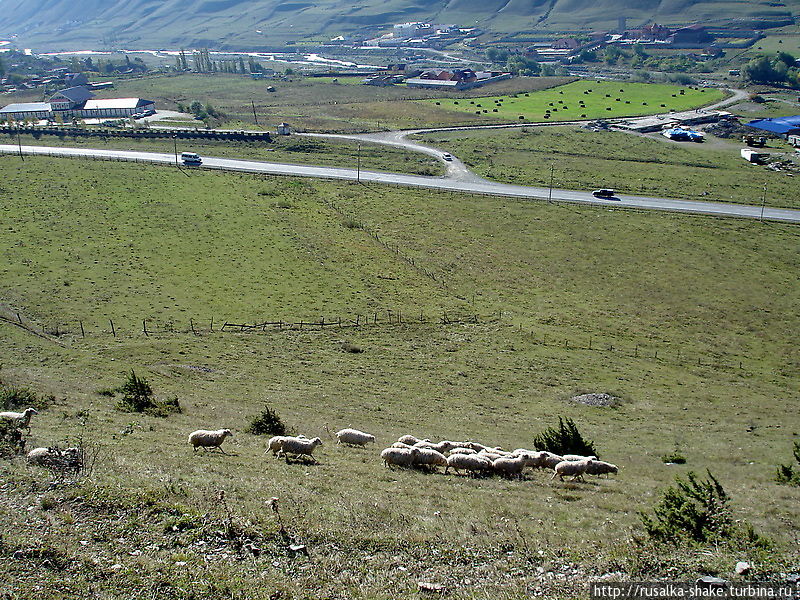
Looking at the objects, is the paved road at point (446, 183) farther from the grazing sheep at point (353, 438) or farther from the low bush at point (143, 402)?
the low bush at point (143, 402)

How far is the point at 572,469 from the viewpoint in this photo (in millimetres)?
24125

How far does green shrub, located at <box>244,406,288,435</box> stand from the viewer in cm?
2799

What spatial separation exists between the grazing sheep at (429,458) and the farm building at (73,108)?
131789 mm

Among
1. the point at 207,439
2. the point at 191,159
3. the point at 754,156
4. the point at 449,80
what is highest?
the point at 449,80

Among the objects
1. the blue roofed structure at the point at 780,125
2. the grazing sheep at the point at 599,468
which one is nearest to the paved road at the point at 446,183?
the blue roofed structure at the point at 780,125

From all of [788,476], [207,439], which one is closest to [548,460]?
[788,476]

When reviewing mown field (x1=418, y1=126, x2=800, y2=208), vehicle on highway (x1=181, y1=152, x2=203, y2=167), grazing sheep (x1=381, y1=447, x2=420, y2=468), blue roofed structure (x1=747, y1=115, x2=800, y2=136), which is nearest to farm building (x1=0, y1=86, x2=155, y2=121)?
vehicle on highway (x1=181, y1=152, x2=203, y2=167)

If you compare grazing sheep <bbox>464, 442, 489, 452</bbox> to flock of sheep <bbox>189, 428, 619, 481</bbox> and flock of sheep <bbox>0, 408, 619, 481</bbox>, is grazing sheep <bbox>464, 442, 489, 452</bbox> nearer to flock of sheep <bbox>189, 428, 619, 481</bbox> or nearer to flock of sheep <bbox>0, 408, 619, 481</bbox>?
flock of sheep <bbox>189, 428, 619, 481</bbox>

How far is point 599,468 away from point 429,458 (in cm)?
600

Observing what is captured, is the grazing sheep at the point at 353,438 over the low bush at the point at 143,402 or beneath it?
beneath

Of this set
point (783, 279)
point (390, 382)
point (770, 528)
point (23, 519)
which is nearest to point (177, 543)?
point (23, 519)

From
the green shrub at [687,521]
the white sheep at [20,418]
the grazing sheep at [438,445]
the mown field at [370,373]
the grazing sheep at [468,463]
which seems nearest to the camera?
the mown field at [370,373]

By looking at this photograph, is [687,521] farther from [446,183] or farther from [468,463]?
[446,183]

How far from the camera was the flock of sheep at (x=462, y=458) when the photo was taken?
24.0 metres
